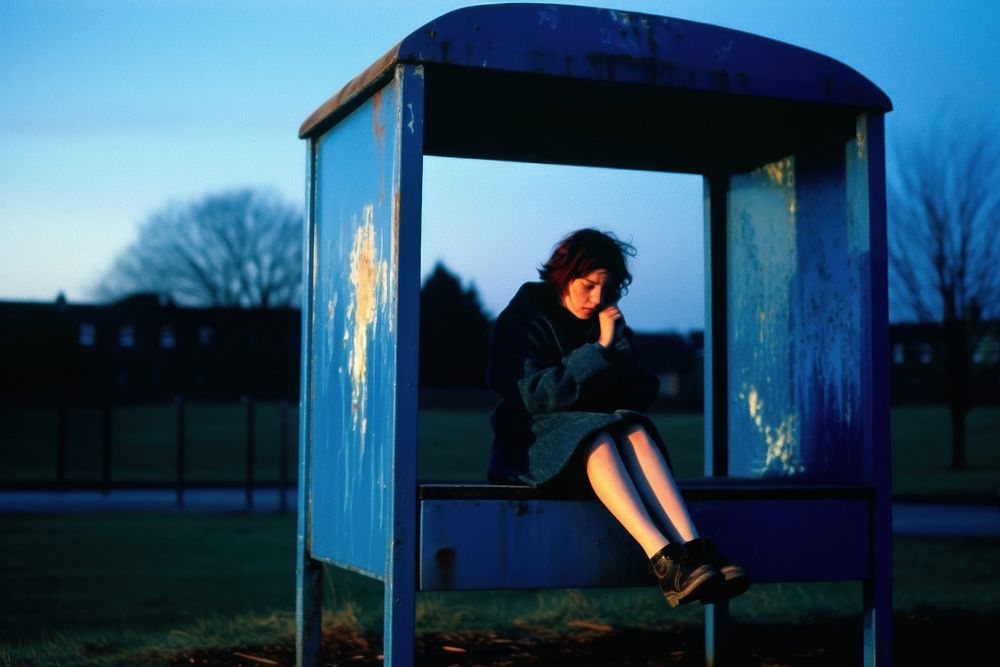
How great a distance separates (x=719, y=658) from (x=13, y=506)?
13.0 meters

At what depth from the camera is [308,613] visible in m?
5.15

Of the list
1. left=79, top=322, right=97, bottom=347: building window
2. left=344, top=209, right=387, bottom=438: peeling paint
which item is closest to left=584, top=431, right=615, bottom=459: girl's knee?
left=344, top=209, right=387, bottom=438: peeling paint

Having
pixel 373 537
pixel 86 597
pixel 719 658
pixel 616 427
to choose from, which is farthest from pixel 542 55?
pixel 86 597

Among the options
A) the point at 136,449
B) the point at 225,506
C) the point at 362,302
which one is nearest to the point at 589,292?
the point at 362,302

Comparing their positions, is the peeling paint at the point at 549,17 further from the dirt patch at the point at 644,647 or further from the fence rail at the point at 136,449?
the fence rail at the point at 136,449

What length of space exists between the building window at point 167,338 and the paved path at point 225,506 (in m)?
38.9

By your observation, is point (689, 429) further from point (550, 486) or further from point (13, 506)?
point (550, 486)

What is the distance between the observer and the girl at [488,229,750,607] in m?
3.96

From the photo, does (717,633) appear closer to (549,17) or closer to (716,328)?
(716,328)

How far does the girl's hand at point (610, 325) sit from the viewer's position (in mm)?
4289

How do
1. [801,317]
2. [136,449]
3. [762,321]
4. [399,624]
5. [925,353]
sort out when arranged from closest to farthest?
[399,624], [801,317], [762,321], [925,353], [136,449]

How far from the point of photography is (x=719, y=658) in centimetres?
Answer: 562

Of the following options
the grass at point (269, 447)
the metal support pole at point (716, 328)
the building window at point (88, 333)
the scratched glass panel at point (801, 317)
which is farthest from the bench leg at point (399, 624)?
the building window at point (88, 333)

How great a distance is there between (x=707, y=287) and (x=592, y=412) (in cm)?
211
